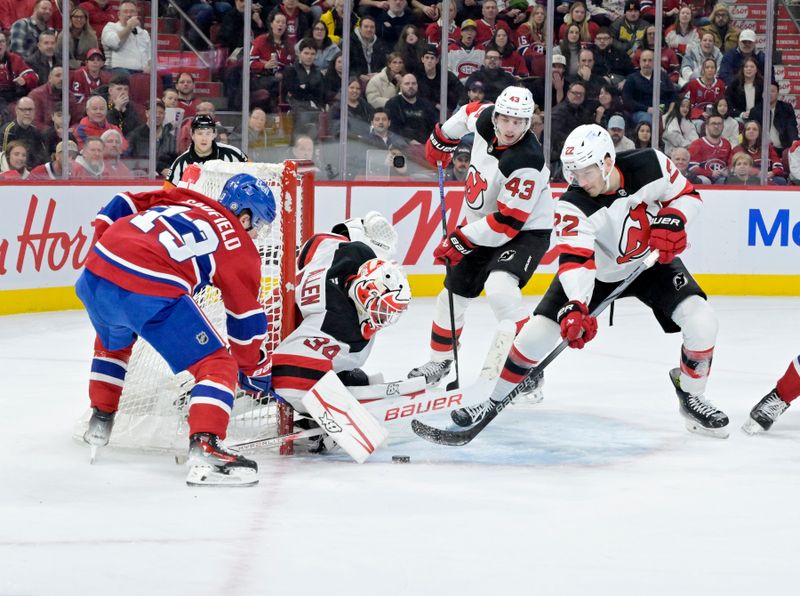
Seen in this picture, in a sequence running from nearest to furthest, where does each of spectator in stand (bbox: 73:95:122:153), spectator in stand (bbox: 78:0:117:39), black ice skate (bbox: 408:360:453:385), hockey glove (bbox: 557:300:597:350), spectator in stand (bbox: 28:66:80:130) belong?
hockey glove (bbox: 557:300:597:350) → black ice skate (bbox: 408:360:453:385) → spectator in stand (bbox: 28:66:80:130) → spectator in stand (bbox: 73:95:122:153) → spectator in stand (bbox: 78:0:117:39)

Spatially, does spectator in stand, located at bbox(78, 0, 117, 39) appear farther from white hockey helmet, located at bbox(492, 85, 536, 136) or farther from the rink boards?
white hockey helmet, located at bbox(492, 85, 536, 136)

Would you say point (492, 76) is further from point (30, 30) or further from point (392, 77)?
point (30, 30)

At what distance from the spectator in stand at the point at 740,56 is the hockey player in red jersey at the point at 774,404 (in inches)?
180

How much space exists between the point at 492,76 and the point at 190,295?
5258mm

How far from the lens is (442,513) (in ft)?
10.9

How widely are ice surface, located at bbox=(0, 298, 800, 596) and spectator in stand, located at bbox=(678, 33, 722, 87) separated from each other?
161 inches

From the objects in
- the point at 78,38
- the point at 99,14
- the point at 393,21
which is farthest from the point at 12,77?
the point at 393,21

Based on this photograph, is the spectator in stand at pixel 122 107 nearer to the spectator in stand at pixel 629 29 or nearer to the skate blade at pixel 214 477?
the spectator in stand at pixel 629 29

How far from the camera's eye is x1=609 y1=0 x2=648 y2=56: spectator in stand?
8.56 metres

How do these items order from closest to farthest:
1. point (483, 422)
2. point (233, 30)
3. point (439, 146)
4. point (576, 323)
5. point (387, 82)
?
point (576, 323), point (483, 422), point (439, 146), point (233, 30), point (387, 82)

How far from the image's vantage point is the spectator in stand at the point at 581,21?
28.0 ft

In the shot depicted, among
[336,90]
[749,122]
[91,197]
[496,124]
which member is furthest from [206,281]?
[749,122]

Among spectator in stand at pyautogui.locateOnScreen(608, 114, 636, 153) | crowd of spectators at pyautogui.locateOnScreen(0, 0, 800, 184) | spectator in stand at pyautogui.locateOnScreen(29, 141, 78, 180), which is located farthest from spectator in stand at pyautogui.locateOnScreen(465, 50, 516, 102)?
spectator in stand at pyautogui.locateOnScreen(29, 141, 78, 180)

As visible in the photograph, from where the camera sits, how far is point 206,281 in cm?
356
